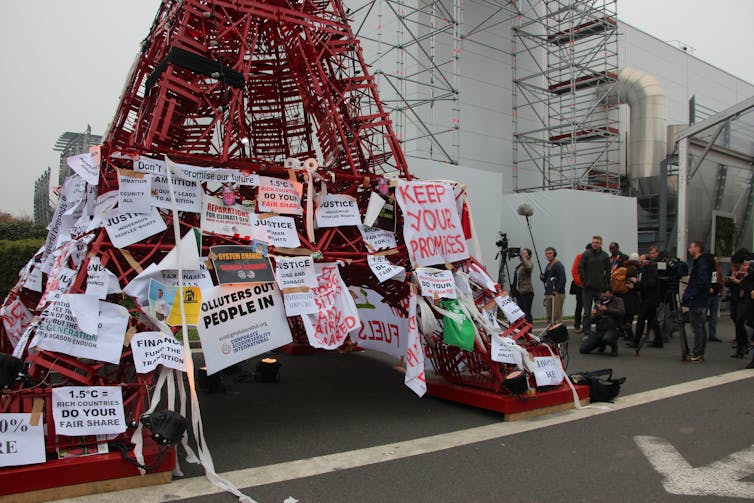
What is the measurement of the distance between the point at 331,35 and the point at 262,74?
1482 mm

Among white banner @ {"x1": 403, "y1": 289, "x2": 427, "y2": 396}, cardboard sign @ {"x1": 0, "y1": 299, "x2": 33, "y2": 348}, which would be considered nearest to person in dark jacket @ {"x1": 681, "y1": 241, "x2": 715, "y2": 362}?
white banner @ {"x1": 403, "y1": 289, "x2": 427, "y2": 396}

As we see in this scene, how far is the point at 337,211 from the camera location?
5.75 metres

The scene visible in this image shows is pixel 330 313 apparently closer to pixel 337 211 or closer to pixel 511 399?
pixel 337 211

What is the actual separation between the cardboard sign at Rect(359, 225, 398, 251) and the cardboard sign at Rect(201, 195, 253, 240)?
1261 mm

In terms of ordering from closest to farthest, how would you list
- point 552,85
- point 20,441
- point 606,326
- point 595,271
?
point 20,441, point 606,326, point 595,271, point 552,85

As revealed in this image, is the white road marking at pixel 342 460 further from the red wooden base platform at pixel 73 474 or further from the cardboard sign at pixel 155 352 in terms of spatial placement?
the cardboard sign at pixel 155 352

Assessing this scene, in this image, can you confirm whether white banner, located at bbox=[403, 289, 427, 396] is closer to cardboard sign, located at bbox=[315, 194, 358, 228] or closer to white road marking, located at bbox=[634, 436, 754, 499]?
cardboard sign, located at bbox=[315, 194, 358, 228]

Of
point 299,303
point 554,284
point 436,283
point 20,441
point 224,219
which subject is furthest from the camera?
point 554,284

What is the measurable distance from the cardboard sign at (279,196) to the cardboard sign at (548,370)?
2.98 metres

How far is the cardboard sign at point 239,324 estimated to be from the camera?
465cm

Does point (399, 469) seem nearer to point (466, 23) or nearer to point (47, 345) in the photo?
point (47, 345)

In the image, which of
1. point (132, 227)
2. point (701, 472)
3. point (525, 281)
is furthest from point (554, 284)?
point (132, 227)

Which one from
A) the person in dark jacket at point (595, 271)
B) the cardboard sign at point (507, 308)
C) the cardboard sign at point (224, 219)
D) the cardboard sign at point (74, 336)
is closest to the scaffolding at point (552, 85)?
the person in dark jacket at point (595, 271)

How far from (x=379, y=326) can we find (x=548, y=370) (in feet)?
7.94
